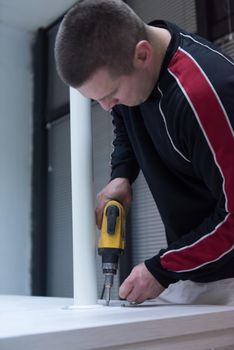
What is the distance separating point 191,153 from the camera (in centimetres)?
79

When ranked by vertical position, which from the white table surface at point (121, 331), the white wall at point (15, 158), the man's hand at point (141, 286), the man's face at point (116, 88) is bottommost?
the white wall at point (15, 158)

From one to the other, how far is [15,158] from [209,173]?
212cm

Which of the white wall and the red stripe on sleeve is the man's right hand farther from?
the white wall

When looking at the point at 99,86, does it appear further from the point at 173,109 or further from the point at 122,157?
the point at 122,157

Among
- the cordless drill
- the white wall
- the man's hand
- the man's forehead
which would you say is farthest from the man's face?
the white wall

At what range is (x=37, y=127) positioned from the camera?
283 cm

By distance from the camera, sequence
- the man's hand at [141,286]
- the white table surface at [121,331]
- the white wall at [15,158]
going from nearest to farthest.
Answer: the white table surface at [121,331]
the man's hand at [141,286]
the white wall at [15,158]

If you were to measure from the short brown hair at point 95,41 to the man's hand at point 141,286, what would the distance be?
358mm

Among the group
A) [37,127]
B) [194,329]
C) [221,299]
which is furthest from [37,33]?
[194,329]

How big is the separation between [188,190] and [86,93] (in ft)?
0.95

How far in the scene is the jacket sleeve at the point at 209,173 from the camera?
72cm

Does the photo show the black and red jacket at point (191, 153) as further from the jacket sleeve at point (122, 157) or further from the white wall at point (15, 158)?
the white wall at point (15, 158)

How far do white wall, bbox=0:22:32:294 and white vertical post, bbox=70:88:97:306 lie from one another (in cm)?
189

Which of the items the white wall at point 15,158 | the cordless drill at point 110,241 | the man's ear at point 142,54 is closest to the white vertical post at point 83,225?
the cordless drill at point 110,241
